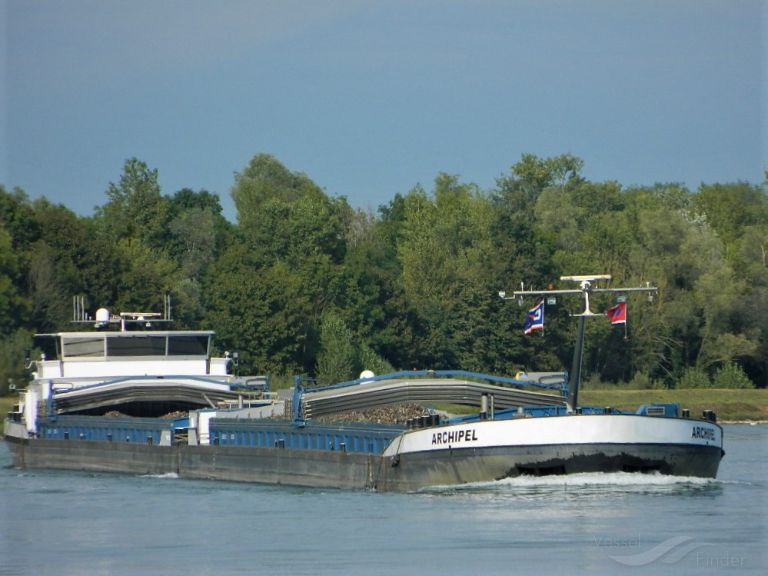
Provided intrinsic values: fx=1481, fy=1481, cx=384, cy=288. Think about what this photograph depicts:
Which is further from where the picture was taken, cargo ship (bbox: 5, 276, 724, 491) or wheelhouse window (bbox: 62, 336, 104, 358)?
wheelhouse window (bbox: 62, 336, 104, 358)

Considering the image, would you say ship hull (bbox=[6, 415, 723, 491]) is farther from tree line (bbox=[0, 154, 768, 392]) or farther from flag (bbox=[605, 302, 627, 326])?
tree line (bbox=[0, 154, 768, 392])

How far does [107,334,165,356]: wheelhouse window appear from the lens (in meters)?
47.1

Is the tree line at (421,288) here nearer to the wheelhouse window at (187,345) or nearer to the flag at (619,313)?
the wheelhouse window at (187,345)

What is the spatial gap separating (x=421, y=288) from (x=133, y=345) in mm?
48100

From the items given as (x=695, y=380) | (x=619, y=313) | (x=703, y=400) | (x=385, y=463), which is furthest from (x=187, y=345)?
(x=695, y=380)

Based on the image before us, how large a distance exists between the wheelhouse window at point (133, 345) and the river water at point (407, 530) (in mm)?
11809

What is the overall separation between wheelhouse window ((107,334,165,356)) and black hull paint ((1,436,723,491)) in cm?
413

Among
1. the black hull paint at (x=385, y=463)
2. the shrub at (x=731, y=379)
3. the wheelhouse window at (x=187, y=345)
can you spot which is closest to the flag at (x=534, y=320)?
the black hull paint at (x=385, y=463)

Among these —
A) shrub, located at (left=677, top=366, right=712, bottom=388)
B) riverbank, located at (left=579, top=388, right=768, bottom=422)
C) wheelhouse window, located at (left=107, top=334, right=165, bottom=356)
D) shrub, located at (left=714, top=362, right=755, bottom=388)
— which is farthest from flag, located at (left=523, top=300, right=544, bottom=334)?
shrub, located at (left=677, top=366, right=712, bottom=388)

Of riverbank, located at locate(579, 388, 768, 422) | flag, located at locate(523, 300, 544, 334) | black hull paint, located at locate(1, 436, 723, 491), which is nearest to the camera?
black hull paint, located at locate(1, 436, 723, 491)

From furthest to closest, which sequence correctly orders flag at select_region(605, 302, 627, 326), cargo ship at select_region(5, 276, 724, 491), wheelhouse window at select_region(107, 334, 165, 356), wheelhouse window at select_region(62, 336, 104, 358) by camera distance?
wheelhouse window at select_region(62, 336, 104, 358), wheelhouse window at select_region(107, 334, 165, 356), flag at select_region(605, 302, 627, 326), cargo ship at select_region(5, 276, 724, 491)

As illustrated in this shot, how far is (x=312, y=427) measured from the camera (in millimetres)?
36000

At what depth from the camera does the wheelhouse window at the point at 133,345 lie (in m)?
47.1

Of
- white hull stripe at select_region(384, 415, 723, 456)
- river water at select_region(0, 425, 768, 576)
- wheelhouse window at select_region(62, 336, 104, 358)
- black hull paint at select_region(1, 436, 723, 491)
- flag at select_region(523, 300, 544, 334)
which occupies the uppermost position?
wheelhouse window at select_region(62, 336, 104, 358)
